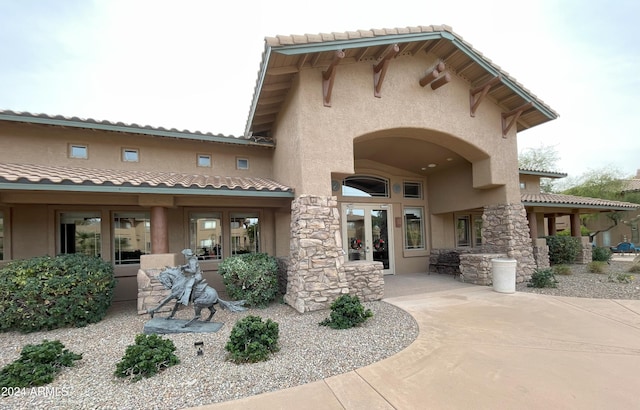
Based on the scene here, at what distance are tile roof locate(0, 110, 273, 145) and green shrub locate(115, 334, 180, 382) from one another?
5627mm

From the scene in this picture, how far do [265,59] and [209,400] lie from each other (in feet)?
19.5

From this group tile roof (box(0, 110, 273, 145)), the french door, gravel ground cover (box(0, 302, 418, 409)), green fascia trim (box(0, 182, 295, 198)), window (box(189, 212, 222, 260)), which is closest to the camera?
gravel ground cover (box(0, 302, 418, 409))

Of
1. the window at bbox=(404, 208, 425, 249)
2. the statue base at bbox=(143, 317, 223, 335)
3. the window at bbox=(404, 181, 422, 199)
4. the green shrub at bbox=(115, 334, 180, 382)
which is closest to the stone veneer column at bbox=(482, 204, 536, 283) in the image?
the window at bbox=(404, 208, 425, 249)

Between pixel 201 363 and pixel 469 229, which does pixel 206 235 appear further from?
pixel 469 229

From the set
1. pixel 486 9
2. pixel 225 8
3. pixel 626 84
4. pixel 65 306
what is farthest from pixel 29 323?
pixel 626 84

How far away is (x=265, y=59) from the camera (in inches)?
242

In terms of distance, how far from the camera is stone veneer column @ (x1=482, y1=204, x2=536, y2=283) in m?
Result: 9.02

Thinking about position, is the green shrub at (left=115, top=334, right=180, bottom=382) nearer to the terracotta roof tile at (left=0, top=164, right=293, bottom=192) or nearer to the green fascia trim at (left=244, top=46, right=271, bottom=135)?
the terracotta roof tile at (left=0, top=164, right=293, bottom=192)

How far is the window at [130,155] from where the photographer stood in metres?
7.91

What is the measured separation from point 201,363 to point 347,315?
97.1 inches

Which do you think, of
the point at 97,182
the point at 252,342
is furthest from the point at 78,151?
the point at 252,342

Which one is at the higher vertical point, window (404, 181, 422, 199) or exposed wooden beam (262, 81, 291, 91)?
exposed wooden beam (262, 81, 291, 91)

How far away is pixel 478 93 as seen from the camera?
28.1ft

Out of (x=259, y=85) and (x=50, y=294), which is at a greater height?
(x=259, y=85)
